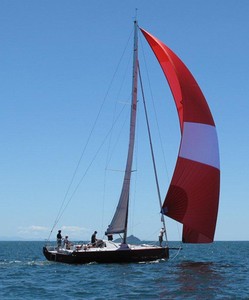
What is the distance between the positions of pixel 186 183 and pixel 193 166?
3.15ft

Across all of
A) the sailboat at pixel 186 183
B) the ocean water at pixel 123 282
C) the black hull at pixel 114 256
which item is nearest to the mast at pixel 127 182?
the sailboat at pixel 186 183

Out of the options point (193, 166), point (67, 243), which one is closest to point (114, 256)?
point (67, 243)

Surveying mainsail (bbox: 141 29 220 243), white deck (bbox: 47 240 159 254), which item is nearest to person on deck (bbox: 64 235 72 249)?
white deck (bbox: 47 240 159 254)

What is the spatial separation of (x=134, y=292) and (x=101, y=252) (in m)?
7.91

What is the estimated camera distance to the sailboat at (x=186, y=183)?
27266mm

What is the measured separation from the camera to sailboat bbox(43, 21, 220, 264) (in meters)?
27.3

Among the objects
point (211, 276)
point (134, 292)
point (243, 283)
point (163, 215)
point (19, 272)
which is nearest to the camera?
point (134, 292)

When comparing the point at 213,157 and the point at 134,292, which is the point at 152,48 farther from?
the point at 134,292

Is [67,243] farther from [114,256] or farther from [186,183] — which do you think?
[186,183]

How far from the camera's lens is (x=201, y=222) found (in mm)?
27594

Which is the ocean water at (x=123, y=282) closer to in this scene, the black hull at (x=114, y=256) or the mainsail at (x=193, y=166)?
the black hull at (x=114, y=256)

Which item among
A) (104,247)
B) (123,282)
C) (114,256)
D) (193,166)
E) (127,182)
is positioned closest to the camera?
(123,282)

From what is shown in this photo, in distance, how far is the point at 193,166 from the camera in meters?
27.5

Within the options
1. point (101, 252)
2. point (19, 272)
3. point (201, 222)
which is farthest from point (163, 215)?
point (19, 272)
